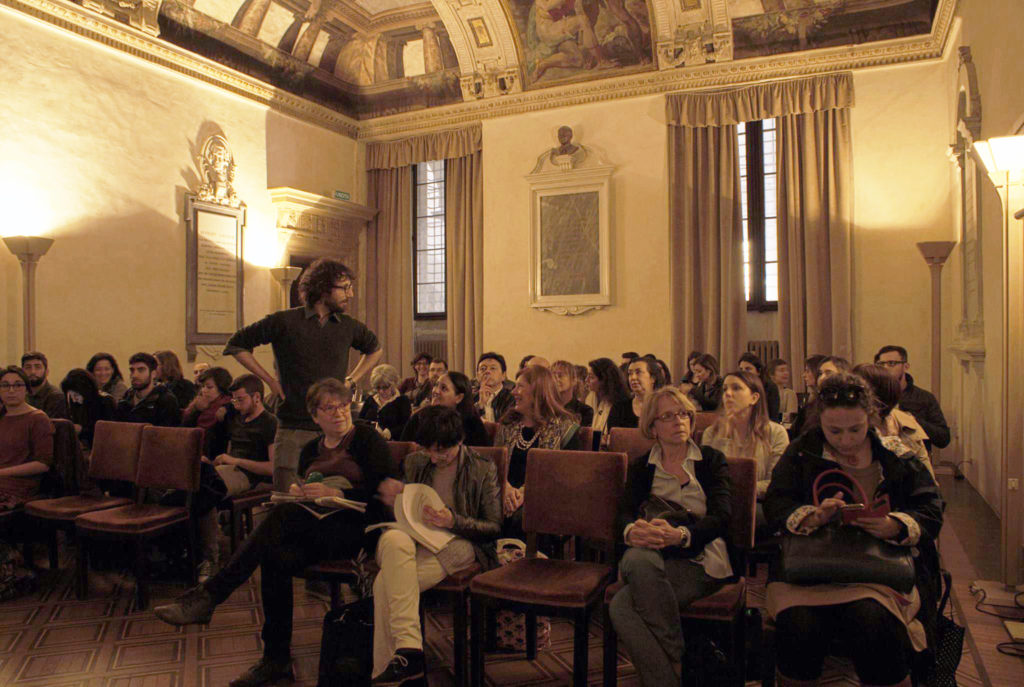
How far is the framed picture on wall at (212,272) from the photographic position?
9.55 metres

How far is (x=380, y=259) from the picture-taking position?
40.1 ft

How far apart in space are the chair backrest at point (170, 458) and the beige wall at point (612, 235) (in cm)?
667

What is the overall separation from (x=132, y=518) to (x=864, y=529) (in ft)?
12.2

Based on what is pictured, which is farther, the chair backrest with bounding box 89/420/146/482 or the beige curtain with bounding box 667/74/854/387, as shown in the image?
the beige curtain with bounding box 667/74/854/387

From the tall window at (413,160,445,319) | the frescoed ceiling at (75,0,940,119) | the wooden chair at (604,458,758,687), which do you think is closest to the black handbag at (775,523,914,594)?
the wooden chair at (604,458,758,687)

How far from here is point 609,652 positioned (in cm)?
293

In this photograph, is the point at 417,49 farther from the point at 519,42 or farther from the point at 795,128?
the point at 795,128

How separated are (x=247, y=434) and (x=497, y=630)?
234cm

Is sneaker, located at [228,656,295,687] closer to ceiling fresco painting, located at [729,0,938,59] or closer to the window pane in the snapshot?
the window pane

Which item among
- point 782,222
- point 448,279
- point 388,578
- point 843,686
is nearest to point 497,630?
point 388,578

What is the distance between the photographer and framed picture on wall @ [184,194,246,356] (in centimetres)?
955

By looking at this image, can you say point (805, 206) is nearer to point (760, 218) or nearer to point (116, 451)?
point (760, 218)

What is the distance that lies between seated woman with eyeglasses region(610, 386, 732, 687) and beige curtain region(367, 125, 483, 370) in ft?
27.1

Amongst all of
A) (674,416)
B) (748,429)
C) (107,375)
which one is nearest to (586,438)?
(748,429)
